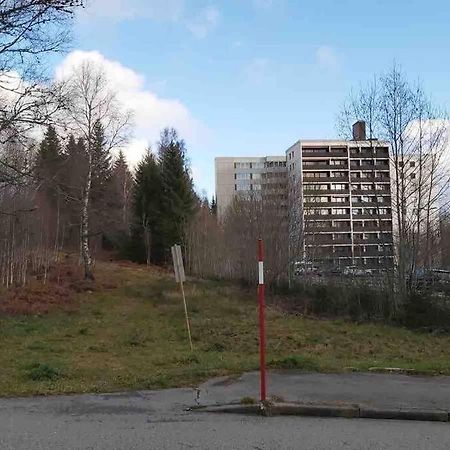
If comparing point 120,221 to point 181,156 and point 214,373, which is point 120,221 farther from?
point 214,373

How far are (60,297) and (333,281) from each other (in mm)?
14049

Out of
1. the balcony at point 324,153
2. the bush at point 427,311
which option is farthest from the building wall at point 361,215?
the balcony at point 324,153

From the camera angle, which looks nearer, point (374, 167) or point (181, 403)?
point (181, 403)

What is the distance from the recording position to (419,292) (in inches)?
1021

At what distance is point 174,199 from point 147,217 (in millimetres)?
3229

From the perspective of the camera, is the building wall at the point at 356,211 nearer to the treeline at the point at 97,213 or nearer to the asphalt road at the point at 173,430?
the treeline at the point at 97,213

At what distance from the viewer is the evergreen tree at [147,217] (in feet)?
171

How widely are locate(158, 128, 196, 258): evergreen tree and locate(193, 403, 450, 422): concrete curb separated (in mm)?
40840

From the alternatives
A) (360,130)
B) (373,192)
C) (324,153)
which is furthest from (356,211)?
(324,153)

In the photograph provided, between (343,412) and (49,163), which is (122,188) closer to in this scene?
(49,163)

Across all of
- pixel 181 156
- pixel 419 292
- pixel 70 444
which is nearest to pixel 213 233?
pixel 181 156

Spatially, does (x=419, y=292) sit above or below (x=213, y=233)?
below

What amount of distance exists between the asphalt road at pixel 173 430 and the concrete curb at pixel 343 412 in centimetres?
21

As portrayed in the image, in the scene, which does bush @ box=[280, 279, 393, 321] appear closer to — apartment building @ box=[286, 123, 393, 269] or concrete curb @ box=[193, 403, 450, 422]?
apartment building @ box=[286, 123, 393, 269]
